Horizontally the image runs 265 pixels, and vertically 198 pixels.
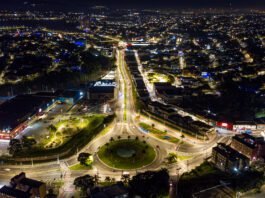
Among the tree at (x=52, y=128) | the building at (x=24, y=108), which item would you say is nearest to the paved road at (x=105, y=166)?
the tree at (x=52, y=128)

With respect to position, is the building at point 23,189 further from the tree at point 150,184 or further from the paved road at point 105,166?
the tree at point 150,184

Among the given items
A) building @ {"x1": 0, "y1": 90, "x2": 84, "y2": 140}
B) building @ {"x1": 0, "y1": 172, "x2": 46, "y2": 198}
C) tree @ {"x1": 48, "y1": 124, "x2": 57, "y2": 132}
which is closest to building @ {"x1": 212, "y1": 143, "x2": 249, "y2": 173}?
building @ {"x1": 0, "y1": 172, "x2": 46, "y2": 198}

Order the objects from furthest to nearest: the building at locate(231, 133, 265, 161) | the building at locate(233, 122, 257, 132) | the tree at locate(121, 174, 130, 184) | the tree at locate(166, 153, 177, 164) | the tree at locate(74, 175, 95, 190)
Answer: the building at locate(233, 122, 257, 132), the building at locate(231, 133, 265, 161), the tree at locate(166, 153, 177, 164), the tree at locate(121, 174, 130, 184), the tree at locate(74, 175, 95, 190)

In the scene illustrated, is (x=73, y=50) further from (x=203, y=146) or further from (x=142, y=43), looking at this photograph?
(x=203, y=146)

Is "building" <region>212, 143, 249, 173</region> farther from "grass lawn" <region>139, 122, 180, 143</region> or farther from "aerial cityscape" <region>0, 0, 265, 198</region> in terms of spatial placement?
"grass lawn" <region>139, 122, 180, 143</region>

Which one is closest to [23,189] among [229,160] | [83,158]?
[83,158]

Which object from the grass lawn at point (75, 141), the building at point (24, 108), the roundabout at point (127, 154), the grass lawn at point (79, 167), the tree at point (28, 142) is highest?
the building at point (24, 108)

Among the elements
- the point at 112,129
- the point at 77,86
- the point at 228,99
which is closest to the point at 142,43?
the point at 77,86
